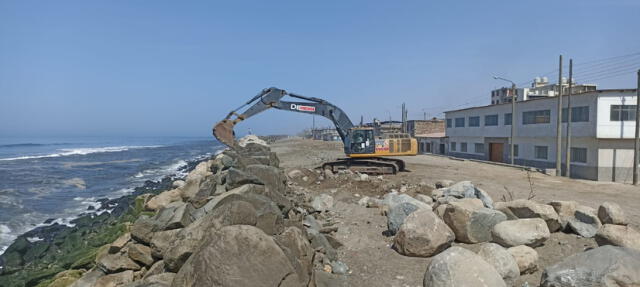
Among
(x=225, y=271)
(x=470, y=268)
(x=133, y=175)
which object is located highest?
(x=225, y=271)

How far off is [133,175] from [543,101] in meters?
33.2

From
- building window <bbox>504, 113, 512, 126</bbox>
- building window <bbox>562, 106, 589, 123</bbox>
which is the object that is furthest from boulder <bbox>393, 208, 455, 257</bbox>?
building window <bbox>504, 113, 512, 126</bbox>

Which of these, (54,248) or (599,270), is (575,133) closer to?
(599,270)

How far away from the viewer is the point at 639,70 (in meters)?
18.6

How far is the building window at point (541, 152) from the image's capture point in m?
24.8

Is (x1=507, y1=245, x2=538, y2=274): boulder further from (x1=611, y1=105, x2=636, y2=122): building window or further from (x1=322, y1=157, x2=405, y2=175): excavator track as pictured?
(x1=611, y1=105, x2=636, y2=122): building window

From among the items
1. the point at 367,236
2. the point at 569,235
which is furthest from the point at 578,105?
the point at 367,236

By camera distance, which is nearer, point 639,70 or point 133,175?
point 639,70

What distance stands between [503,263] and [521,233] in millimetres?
1518

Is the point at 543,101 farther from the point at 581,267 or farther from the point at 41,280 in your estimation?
the point at 41,280

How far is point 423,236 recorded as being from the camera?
6668mm

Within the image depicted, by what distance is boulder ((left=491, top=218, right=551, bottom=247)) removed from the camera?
6676 mm

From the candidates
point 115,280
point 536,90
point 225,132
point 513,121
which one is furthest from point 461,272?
point 536,90

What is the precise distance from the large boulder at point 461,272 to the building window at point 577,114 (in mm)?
21716
